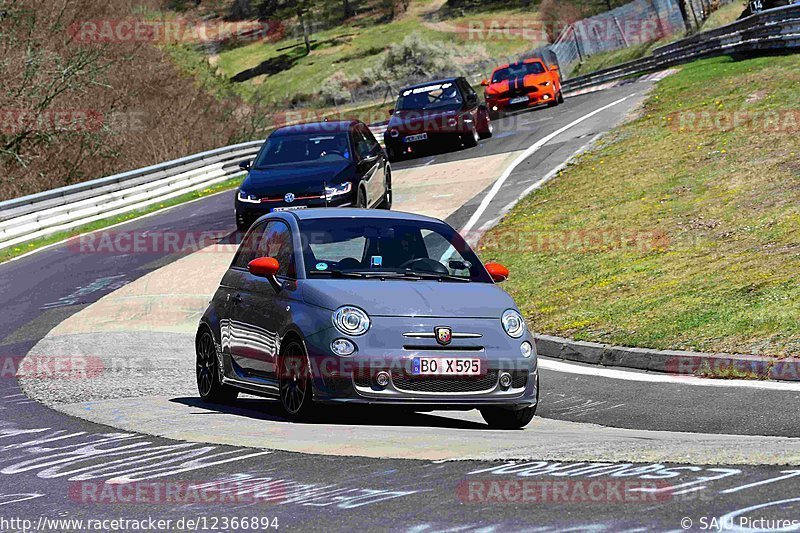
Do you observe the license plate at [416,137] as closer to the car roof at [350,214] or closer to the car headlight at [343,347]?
the car roof at [350,214]

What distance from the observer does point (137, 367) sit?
13.4 m

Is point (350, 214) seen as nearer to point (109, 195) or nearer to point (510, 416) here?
point (510, 416)

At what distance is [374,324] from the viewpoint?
9.05 m

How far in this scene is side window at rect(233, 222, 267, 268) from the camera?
1103 cm

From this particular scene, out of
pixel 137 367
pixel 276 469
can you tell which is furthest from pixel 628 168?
pixel 276 469

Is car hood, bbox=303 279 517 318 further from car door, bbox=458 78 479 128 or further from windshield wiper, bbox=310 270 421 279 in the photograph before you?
car door, bbox=458 78 479 128

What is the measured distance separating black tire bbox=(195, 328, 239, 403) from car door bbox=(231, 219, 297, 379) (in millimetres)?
448

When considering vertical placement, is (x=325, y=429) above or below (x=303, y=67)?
below

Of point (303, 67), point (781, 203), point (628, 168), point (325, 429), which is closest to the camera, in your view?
point (325, 429)

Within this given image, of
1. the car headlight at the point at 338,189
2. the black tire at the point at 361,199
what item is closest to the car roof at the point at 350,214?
the car headlight at the point at 338,189

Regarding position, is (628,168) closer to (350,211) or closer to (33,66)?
(350,211)

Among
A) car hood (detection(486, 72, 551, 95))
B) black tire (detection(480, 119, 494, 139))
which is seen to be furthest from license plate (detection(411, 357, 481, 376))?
car hood (detection(486, 72, 551, 95))

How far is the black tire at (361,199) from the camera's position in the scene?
20.6 m

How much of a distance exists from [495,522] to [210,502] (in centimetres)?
156
